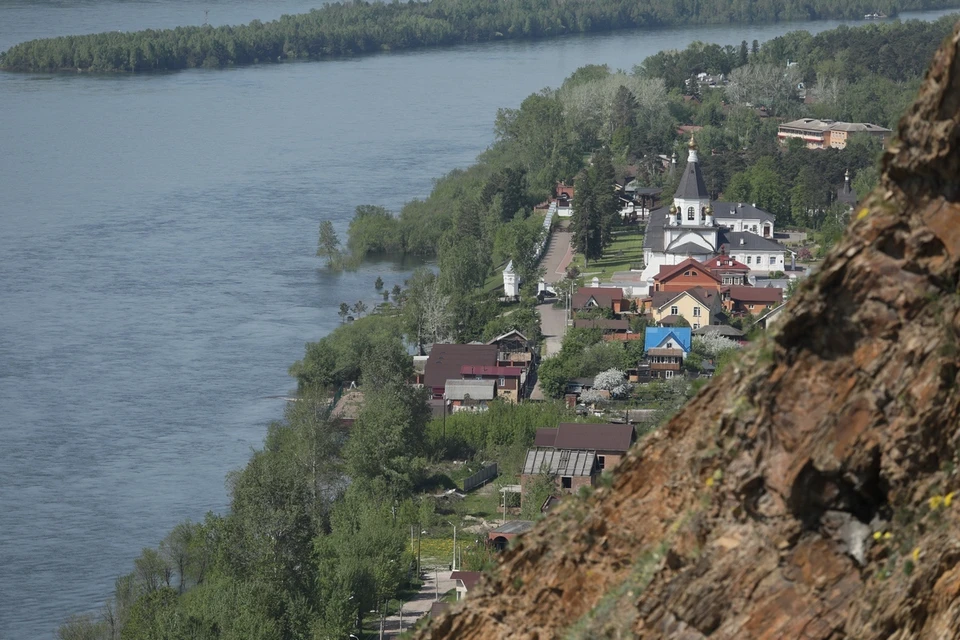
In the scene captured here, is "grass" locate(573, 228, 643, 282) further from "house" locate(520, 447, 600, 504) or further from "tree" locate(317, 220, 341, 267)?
"house" locate(520, 447, 600, 504)

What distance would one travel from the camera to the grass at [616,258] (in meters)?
34.0

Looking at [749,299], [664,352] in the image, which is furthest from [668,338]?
[749,299]

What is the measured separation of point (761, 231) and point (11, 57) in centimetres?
3754

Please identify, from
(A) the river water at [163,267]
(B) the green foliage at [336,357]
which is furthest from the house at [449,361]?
(A) the river water at [163,267]

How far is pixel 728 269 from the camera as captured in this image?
31703 millimetres

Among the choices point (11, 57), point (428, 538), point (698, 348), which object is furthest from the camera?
point (11, 57)

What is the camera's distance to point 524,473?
20.4 meters

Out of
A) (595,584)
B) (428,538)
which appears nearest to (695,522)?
(595,584)

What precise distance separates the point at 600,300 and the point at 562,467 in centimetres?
993

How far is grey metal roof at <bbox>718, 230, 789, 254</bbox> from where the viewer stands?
33125mm

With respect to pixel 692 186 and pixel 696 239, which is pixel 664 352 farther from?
pixel 692 186

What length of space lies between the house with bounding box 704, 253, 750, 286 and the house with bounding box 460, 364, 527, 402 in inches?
255

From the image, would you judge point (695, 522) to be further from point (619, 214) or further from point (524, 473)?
point (619, 214)

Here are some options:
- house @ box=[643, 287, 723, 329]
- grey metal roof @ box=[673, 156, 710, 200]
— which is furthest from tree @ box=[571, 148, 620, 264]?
house @ box=[643, 287, 723, 329]
